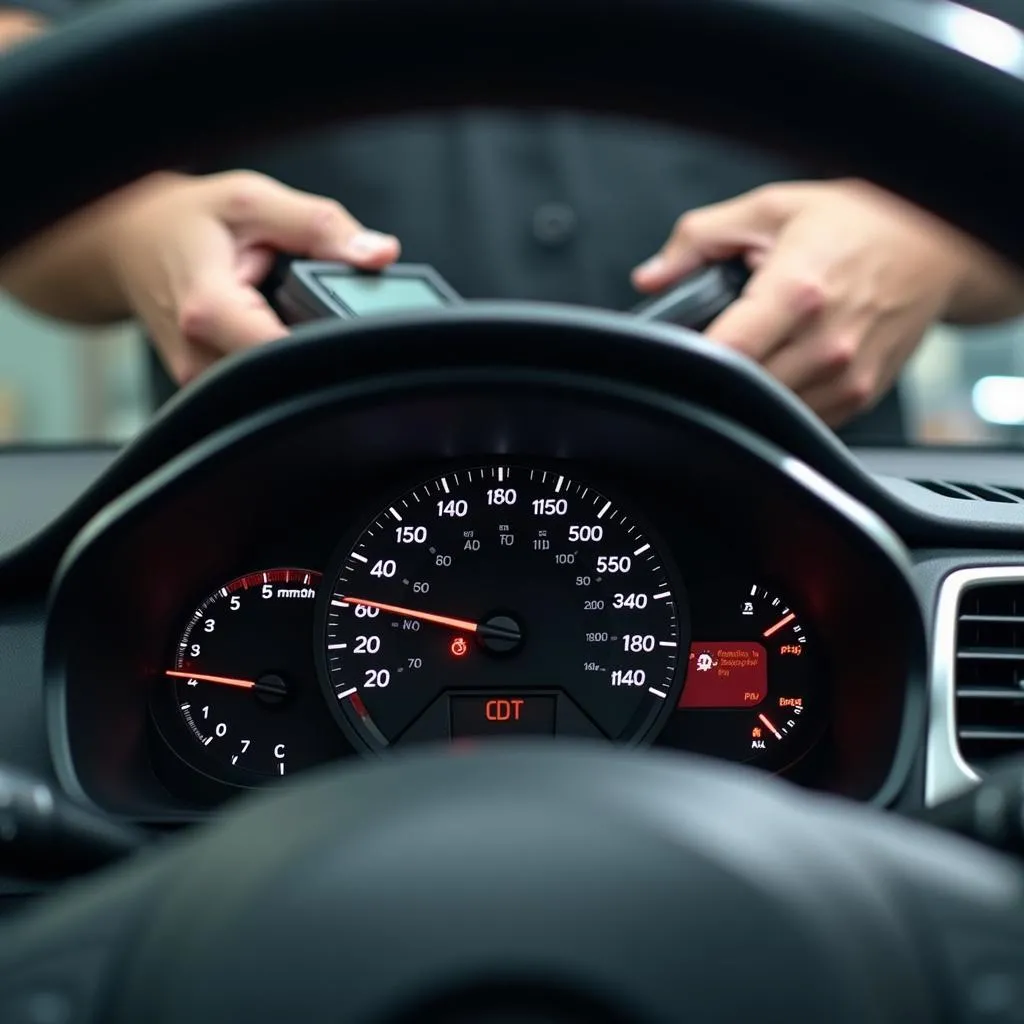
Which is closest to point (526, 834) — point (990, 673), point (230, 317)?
point (990, 673)

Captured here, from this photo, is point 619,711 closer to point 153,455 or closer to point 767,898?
point 153,455

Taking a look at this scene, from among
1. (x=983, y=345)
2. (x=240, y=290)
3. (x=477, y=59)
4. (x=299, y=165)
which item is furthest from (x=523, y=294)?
(x=983, y=345)

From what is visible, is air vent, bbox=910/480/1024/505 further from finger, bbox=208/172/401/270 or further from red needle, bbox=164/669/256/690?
red needle, bbox=164/669/256/690

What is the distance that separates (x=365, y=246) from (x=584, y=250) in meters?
0.92

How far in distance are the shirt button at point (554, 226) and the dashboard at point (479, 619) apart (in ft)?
3.22

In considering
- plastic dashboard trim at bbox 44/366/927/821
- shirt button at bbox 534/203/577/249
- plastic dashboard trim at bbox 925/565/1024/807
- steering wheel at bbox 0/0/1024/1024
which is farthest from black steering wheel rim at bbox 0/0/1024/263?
shirt button at bbox 534/203/577/249

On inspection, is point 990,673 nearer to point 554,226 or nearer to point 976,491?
point 976,491

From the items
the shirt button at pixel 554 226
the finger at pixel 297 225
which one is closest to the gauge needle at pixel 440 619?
the finger at pixel 297 225

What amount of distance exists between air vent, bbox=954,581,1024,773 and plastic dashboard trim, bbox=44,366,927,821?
0.10 m

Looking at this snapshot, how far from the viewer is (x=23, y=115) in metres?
0.70

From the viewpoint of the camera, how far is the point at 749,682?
174cm

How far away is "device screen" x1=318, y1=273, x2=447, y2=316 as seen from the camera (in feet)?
5.57

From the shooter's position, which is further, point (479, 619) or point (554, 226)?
point (554, 226)

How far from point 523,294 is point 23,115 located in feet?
6.43
